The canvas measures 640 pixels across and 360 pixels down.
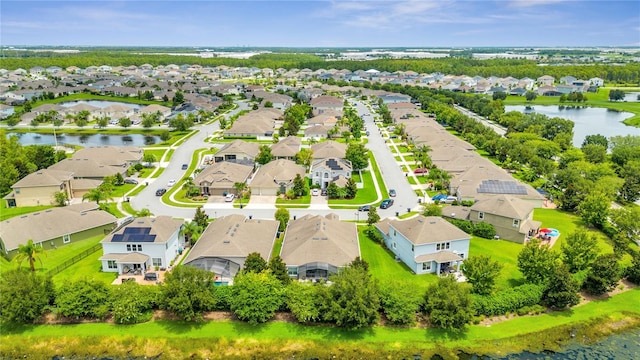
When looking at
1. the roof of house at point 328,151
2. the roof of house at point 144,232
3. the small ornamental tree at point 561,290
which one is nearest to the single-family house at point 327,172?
the roof of house at point 328,151

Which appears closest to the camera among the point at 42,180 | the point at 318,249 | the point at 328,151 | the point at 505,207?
the point at 318,249

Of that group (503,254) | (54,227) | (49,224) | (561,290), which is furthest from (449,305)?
(49,224)

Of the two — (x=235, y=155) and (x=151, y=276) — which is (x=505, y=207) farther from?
(x=235, y=155)

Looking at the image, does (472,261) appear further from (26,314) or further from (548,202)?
(26,314)

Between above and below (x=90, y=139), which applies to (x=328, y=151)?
above

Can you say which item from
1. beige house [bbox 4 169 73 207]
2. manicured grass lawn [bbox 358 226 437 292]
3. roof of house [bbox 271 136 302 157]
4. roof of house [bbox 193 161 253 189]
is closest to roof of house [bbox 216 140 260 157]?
roof of house [bbox 271 136 302 157]

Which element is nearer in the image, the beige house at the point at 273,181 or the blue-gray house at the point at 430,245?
the blue-gray house at the point at 430,245

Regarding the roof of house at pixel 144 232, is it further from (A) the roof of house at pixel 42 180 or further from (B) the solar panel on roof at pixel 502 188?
(B) the solar panel on roof at pixel 502 188
